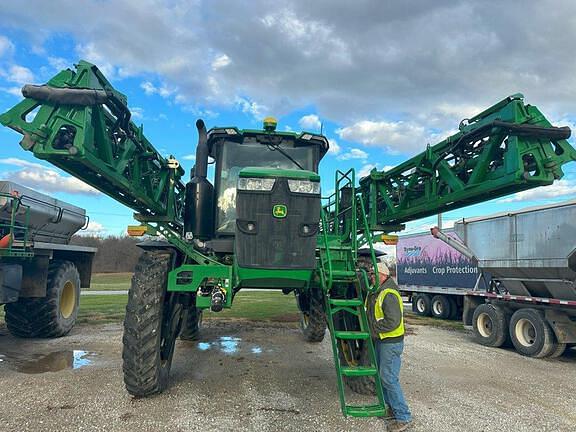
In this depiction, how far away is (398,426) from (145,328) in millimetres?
2885

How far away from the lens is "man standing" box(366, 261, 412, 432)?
4702 mm

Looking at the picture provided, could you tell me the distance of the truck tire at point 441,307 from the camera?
49.5 feet

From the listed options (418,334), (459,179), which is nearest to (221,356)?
(459,179)

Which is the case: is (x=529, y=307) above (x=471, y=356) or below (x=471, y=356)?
above

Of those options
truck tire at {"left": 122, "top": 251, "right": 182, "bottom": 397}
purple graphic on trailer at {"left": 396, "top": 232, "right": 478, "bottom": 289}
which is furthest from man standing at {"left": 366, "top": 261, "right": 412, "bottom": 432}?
purple graphic on trailer at {"left": 396, "top": 232, "right": 478, "bottom": 289}

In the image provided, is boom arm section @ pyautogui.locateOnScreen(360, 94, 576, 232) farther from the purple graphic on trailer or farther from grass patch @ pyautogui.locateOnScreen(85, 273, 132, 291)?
grass patch @ pyautogui.locateOnScreen(85, 273, 132, 291)

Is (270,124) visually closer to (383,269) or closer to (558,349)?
(383,269)

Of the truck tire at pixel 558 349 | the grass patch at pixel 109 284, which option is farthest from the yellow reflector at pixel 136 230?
the grass patch at pixel 109 284

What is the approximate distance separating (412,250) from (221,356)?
11.7 meters

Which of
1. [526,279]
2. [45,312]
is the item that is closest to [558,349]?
[526,279]

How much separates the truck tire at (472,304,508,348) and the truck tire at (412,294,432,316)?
550 cm

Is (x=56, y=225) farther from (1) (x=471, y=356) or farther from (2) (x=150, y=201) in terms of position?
(1) (x=471, y=356)

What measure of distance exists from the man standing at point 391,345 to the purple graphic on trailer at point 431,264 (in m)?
8.76

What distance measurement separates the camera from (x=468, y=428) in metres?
4.67
